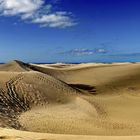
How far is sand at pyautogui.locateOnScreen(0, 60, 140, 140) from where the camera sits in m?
11.9

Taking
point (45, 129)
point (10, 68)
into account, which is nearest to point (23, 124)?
point (45, 129)

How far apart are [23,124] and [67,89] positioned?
8.87m

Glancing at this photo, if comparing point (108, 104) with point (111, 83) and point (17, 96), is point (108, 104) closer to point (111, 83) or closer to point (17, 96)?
point (17, 96)

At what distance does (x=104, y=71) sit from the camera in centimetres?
3359

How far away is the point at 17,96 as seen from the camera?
57.1ft

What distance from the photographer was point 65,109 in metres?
17.0

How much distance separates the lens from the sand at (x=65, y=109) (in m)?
11.9

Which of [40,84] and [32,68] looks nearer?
[40,84]

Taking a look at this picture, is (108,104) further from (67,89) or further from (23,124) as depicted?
(23,124)

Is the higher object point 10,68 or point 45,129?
point 10,68

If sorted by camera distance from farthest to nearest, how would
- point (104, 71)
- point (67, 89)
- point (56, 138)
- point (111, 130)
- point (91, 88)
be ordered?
point (104, 71)
point (91, 88)
point (67, 89)
point (111, 130)
point (56, 138)

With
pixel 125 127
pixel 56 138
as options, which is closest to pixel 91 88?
pixel 125 127

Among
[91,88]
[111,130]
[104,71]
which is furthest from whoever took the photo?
[104,71]

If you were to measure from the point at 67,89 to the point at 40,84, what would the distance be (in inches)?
79.2
